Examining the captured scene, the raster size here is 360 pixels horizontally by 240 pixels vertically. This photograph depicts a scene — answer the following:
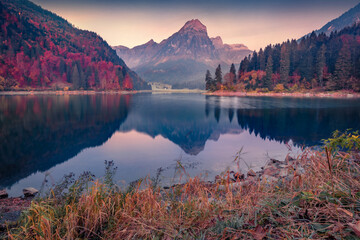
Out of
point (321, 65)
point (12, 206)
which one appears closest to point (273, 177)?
point (12, 206)

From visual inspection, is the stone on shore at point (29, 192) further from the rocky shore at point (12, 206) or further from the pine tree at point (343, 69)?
the pine tree at point (343, 69)

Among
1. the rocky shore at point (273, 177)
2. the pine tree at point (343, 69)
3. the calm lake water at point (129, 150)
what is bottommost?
the calm lake water at point (129, 150)

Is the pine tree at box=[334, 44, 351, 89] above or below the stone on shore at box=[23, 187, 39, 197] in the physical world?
above

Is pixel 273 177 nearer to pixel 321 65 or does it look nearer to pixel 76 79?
pixel 321 65

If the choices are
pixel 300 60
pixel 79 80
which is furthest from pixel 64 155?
pixel 79 80

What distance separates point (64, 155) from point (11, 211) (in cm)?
918

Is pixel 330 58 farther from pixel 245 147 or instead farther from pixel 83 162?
pixel 83 162

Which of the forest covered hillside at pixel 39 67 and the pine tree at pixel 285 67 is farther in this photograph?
the forest covered hillside at pixel 39 67

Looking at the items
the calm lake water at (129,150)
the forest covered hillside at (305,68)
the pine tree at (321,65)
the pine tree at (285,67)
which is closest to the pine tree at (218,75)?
the forest covered hillside at (305,68)

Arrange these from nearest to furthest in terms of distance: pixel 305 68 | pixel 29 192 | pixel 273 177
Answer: pixel 273 177 < pixel 29 192 < pixel 305 68

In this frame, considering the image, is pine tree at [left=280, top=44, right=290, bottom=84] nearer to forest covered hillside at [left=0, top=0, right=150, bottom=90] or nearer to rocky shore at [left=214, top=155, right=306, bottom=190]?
rocky shore at [left=214, top=155, right=306, bottom=190]

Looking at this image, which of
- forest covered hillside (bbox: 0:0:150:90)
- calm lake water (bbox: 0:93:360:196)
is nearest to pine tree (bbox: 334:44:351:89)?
calm lake water (bbox: 0:93:360:196)

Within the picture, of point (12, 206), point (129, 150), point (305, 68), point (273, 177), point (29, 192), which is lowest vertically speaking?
point (129, 150)

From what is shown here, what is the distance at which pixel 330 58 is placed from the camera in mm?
98875
